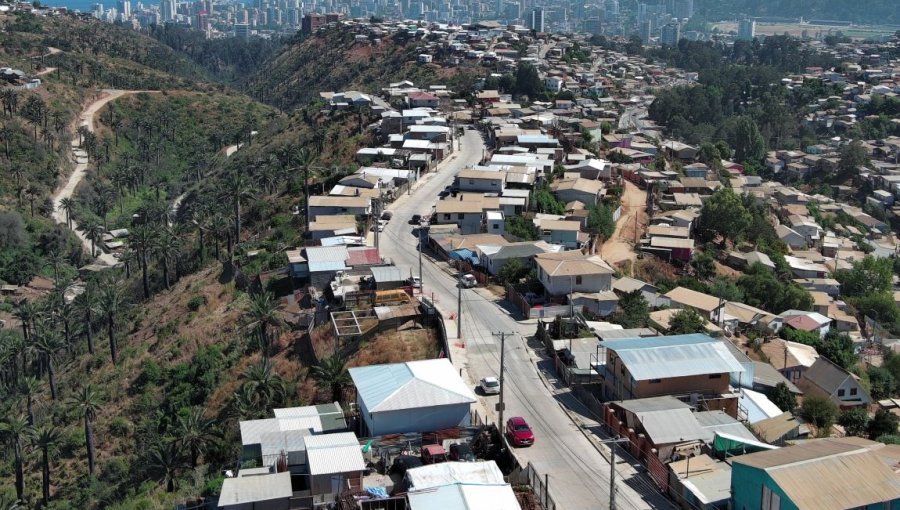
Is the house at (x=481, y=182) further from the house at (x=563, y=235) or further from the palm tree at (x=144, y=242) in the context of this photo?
the palm tree at (x=144, y=242)

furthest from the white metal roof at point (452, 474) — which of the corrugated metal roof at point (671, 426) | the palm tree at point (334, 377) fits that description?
the palm tree at point (334, 377)

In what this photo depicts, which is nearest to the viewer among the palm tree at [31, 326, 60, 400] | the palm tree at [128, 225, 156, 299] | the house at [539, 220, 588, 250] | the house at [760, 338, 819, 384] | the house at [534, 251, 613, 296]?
the house at [534, 251, 613, 296]

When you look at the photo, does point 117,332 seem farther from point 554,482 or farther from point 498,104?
point 498,104

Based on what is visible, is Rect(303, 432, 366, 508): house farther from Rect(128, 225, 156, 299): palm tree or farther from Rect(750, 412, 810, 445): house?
Rect(128, 225, 156, 299): palm tree

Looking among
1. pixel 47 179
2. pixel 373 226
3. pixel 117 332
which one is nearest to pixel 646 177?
pixel 373 226

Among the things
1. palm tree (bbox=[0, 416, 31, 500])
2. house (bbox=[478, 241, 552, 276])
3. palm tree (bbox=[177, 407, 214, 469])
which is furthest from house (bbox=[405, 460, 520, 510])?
house (bbox=[478, 241, 552, 276])

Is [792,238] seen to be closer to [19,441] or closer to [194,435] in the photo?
[194,435]
